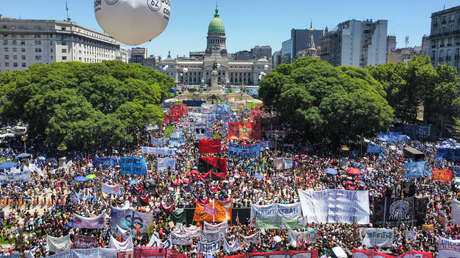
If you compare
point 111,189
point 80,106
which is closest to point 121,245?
point 111,189

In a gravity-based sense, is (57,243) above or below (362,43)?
below

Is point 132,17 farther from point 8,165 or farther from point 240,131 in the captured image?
point 240,131

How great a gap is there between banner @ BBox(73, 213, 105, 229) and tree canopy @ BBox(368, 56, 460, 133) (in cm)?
4249

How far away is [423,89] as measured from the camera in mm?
48250

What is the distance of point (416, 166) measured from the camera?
26.2m

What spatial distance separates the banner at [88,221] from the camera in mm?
18234

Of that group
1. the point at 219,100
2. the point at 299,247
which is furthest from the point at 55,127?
the point at 219,100

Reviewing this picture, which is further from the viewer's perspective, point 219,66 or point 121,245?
point 219,66

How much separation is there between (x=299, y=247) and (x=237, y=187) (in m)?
8.91

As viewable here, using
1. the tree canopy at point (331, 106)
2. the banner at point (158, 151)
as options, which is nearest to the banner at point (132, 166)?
the banner at point (158, 151)

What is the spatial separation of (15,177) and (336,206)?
66.7 ft

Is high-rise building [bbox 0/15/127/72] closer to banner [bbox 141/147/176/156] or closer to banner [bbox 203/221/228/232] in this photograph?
banner [bbox 141/147/176/156]

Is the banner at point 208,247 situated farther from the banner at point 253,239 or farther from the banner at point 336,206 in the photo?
the banner at point 336,206

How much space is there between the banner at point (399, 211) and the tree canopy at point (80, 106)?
2311 cm
